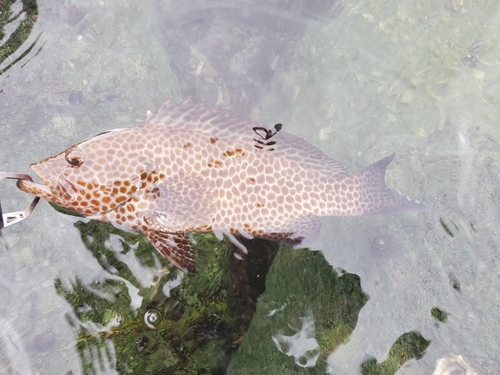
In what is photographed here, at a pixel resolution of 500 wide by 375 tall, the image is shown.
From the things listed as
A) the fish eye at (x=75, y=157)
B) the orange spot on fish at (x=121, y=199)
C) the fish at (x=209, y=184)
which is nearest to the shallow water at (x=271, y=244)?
the fish at (x=209, y=184)

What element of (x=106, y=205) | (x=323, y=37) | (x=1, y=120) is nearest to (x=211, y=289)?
(x=106, y=205)

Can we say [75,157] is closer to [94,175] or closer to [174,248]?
[94,175]

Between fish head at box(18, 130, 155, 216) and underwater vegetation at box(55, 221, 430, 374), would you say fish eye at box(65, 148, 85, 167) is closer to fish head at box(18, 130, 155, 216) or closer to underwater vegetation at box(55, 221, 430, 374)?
fish head at box(18, 130, 155, 216)

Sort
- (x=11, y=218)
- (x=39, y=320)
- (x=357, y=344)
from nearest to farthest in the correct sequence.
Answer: (x=11, y=218)
(x=39, y=320)
(x=357, y=344)

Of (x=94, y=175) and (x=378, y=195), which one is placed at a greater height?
(x=94, y=175)

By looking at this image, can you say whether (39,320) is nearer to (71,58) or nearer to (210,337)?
(210,337)

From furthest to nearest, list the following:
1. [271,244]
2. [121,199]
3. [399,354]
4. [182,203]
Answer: [271,244] < [399,354] < [182,203] < [121,199]

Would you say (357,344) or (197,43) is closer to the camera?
(357,344)

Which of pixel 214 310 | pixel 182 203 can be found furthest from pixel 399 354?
pixel 182 203
